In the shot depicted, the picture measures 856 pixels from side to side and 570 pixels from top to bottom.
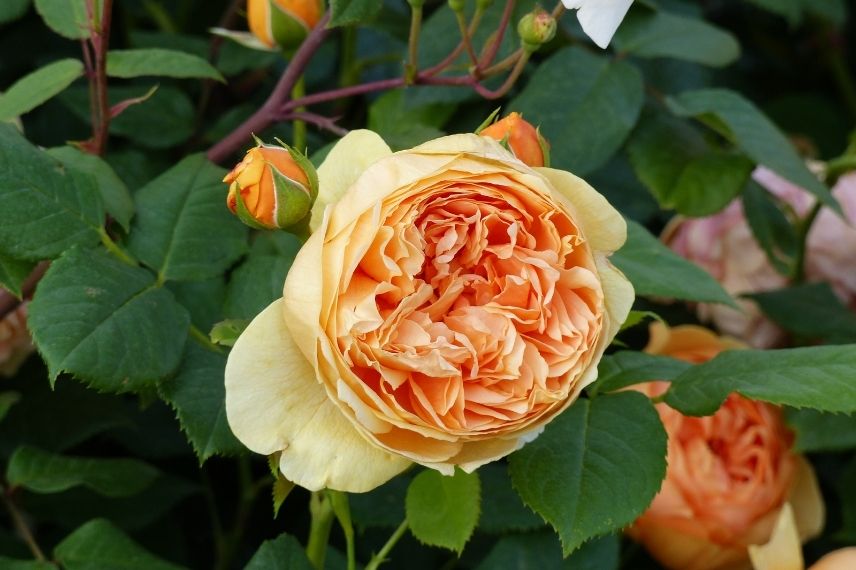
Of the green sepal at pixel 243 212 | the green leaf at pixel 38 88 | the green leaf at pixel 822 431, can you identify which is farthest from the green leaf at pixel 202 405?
the green leaf at pixel 822 431

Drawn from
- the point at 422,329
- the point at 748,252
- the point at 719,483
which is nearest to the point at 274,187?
the point at 422,329

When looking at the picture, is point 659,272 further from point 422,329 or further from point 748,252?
point 748,252

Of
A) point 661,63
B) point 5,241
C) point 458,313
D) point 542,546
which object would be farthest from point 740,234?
point 5,241

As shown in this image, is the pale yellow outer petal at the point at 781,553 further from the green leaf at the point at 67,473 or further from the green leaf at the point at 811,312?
the green leaf at the point at 67,473

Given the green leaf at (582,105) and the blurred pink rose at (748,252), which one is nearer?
the green leaf at (582,105)

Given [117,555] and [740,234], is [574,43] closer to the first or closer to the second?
[740,234]
